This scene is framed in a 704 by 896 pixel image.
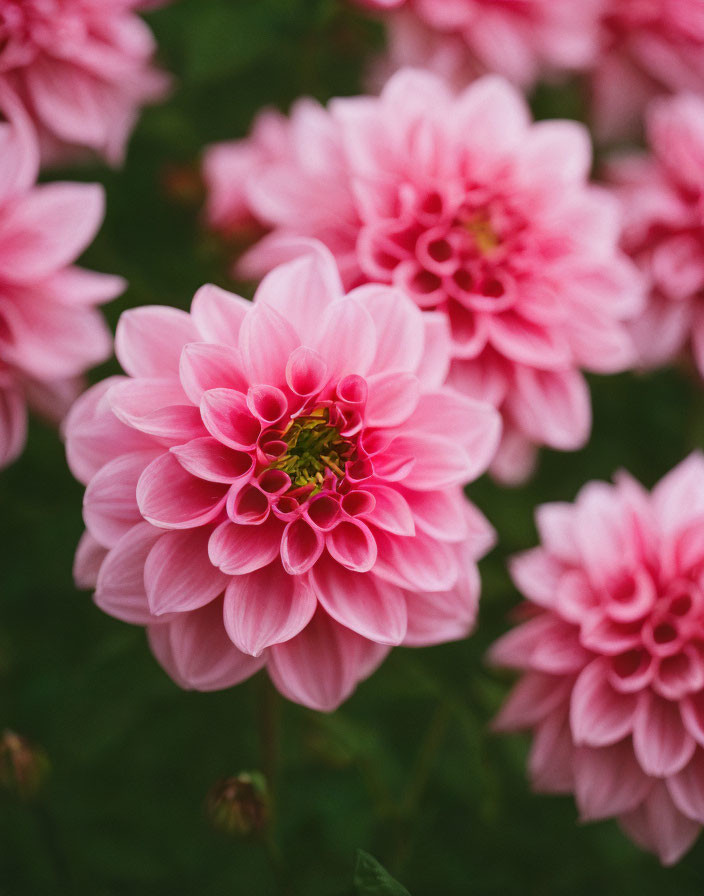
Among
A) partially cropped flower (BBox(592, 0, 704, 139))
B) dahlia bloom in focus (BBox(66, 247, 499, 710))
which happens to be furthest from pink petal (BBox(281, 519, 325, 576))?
partially cropped flower (BBox(592, 0, 704, 139))

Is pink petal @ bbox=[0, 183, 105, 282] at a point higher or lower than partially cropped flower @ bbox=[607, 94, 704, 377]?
lower

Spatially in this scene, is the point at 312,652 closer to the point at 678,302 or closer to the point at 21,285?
the point at 21,285

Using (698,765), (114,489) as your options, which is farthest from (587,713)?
(114,489)

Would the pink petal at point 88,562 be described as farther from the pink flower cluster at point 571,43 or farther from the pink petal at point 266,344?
the pink flower cluster at point 571,43

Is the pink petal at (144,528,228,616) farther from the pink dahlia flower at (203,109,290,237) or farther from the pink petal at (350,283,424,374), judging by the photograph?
the pink dahlia flower at (203,109,290,237)

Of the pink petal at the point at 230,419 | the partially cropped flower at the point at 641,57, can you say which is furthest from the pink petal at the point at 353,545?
the partially cropped flower at the point at 641,57

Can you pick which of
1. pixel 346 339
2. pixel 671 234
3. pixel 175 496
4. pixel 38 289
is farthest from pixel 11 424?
pixel 671 234
